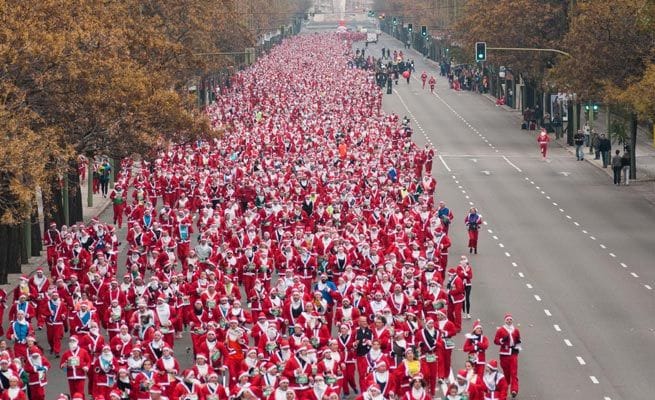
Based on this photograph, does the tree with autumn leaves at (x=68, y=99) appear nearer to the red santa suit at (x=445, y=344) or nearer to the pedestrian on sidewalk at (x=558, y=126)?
the red santa suit at (x=445, y=344)

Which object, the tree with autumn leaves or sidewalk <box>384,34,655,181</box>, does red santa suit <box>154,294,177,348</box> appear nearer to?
the tree with autumn leaves

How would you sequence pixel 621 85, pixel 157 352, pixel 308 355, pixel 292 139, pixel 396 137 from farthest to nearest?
pixel 396 137 → pixel 292 139 → pixel 621 85 → pixel 157 352 → pixel 308 355

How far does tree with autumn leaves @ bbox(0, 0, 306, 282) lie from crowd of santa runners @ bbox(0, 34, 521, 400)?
158 centimetres

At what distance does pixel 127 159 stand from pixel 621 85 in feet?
57.9

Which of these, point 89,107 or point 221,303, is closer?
point 221,303

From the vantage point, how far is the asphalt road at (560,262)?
2864 centimetres

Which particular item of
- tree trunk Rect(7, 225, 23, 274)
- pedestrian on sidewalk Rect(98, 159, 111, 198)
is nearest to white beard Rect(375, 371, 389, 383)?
tree trunk Rect(7, 225, 23, 274)

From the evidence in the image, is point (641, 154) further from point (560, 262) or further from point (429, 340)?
point (429, 340)

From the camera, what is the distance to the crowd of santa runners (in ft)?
79.7

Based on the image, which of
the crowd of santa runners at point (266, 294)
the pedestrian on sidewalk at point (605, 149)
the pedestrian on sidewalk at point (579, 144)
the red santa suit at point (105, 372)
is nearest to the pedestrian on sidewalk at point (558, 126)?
the pedestrian on sidewalk at point (579, 144)

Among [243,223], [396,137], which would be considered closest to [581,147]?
[396,137]

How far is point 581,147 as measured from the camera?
216 ft

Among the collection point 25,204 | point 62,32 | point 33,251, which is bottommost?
point 33,251

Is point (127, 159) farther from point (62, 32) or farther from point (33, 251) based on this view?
point (62, 32)
